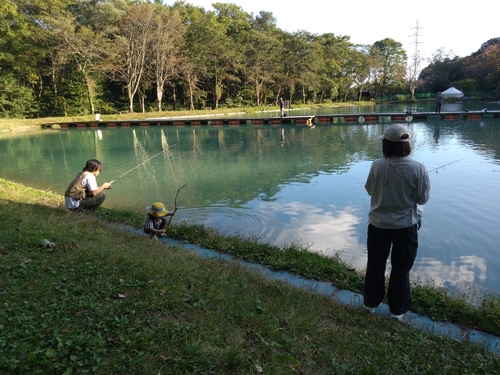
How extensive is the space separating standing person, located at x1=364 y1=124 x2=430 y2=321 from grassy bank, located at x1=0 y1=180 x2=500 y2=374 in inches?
16.1

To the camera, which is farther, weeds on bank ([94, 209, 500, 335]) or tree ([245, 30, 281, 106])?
tree ([245, 30, 281, 106])

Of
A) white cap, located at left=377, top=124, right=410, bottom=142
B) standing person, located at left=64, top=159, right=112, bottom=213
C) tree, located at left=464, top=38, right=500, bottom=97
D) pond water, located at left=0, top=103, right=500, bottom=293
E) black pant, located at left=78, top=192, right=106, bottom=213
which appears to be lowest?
pond water, located at left=0, top=103, right=500, bottom=293

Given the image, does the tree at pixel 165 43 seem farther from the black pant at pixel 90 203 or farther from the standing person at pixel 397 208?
the standing person at pixel 397 208

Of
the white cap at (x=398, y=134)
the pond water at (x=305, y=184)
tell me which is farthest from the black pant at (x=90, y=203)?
the white cap at (x=398, y=134)

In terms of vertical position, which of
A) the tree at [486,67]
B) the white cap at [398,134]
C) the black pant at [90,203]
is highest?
the tree at [486,67]

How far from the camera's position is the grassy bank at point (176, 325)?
2133 mm

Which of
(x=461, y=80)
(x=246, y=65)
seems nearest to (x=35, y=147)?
(x=246, y=65)

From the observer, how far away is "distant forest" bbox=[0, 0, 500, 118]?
32750mm

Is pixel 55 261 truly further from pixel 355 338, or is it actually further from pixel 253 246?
pixel 355 338

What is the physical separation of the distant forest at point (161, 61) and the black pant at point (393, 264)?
34.9 m

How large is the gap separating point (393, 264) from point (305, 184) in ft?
21.4

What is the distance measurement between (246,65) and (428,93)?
128 ft

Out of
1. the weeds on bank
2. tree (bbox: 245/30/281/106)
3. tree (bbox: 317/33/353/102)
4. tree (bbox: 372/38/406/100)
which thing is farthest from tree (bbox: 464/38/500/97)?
the weeds on bank

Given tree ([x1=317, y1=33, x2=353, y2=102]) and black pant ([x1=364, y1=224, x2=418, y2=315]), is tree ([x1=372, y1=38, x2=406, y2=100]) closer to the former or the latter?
tree ([x1=317, y1=33, x2=353, y2=102])
